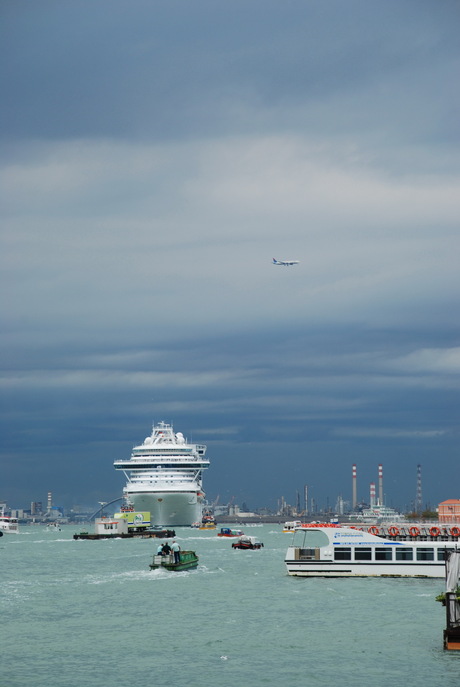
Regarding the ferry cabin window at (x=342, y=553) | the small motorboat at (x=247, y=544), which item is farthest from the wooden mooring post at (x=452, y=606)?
the small motorboat at (x=247, y=544)

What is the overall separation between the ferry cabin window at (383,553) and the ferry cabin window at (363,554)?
53cm

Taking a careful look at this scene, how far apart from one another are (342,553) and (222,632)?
2716 cm

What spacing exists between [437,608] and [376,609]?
334 centimetres

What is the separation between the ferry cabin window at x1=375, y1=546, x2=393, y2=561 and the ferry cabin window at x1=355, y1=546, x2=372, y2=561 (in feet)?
1.75

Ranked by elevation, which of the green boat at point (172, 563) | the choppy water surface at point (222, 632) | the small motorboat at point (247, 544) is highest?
the small motorboat at point (247, 544)

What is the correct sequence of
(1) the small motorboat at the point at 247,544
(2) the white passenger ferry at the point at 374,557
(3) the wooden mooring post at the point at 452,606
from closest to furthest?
(3) the wooden mooring post at the point at 452,606
(2) the white passenger ferry at the point at 374,557
(1) the small motorboat at the point at 247,544

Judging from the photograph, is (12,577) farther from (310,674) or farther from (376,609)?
(310,674)

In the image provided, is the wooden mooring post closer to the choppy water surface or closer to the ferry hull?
the choppy water surface

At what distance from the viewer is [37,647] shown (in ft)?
154

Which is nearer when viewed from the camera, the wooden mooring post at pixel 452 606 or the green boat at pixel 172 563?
the wooden mooring post at pixel 452 606

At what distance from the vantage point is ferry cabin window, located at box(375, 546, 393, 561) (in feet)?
251

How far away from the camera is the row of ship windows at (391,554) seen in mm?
76188

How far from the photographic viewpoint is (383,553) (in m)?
76.7

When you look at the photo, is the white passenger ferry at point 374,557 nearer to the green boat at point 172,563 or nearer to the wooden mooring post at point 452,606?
the green boat at point 172,563
